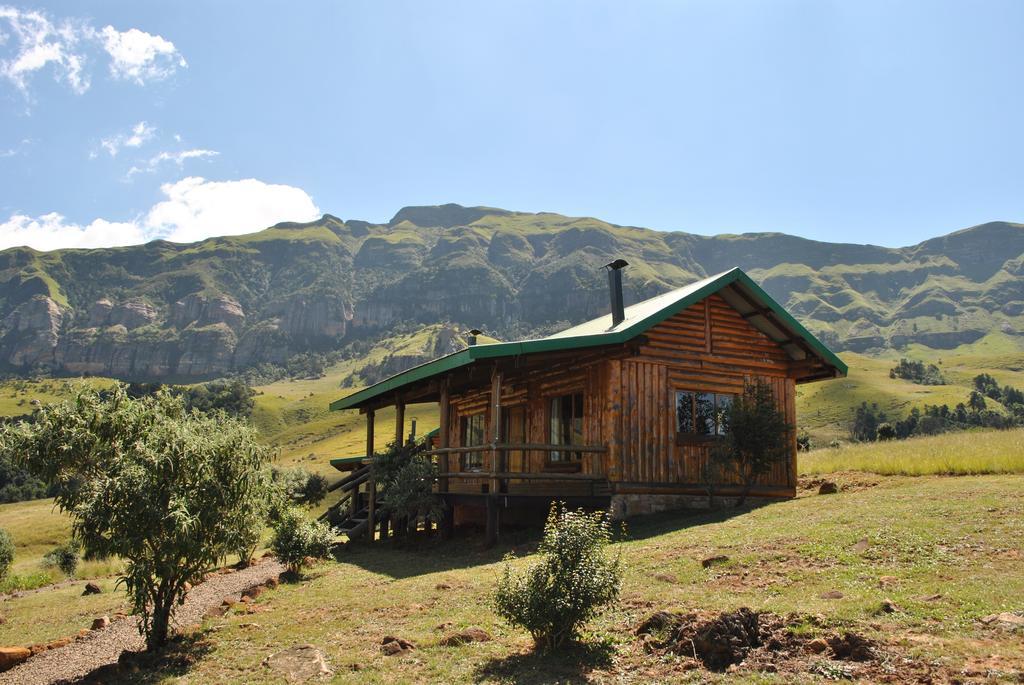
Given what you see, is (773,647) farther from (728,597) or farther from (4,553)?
(4,553)

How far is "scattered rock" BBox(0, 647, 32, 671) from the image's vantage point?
35.6ft

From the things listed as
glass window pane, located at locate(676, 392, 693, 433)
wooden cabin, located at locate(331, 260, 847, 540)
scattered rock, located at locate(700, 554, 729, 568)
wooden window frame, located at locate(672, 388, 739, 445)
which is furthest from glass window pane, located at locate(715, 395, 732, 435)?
scattered rock, located at locate(700, 554, 729, 568)

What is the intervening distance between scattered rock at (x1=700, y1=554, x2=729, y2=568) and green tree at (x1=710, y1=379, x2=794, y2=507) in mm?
6855

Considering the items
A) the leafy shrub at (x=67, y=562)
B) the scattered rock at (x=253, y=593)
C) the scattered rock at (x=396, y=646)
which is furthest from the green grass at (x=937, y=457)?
the leafy shrub at (x=67, y=562)

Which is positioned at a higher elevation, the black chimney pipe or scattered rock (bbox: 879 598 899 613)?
the black chimney pipe

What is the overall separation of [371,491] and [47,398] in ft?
517

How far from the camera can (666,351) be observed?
18375mm

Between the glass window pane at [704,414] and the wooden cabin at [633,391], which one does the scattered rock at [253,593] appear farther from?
the glass window pane at [704,414]

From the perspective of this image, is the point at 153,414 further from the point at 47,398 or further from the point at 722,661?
the point at 47,398

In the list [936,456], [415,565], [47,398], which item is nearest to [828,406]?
[936,456]

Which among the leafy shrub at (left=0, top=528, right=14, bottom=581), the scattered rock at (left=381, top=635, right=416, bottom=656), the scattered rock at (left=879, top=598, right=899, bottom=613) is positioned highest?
the scattered rock at (left=879, top=598, right=899, bottom=613)

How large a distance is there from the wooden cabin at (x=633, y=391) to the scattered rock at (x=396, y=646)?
276 inches

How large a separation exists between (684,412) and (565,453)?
3.18 meters

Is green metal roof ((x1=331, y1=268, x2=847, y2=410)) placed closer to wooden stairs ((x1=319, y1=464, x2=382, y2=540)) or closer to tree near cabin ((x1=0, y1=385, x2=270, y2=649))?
wooden stairs ((x1=319, y1=464, x2=382, y2=540))
